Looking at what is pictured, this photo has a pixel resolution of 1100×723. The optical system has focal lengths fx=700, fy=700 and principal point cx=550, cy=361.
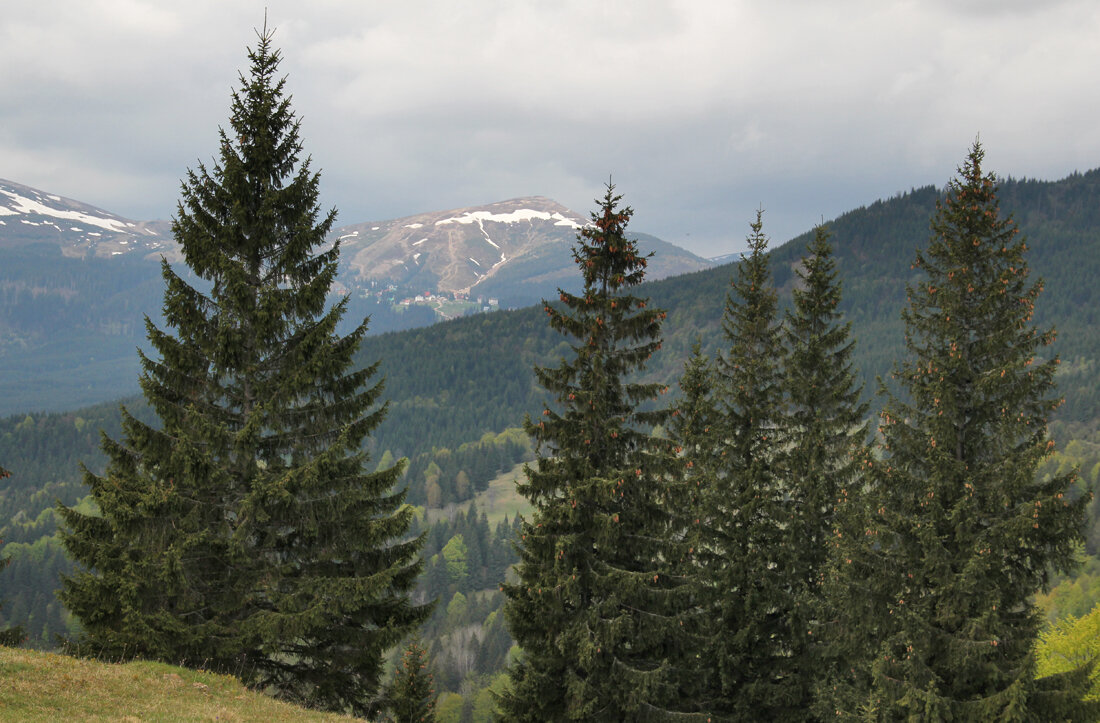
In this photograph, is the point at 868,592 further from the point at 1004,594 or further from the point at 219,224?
the point at 219,224

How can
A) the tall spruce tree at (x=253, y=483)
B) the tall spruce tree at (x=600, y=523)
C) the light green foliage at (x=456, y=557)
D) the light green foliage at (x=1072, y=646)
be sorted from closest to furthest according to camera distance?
the tall spruce tree at (x=253, y=483), the tall spruce tree at (x=600, y=523), the light green foliage at (x=1072, y=646), the light green foliage at (x=456, y=557)

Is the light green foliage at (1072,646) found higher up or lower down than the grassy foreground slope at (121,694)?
lower down

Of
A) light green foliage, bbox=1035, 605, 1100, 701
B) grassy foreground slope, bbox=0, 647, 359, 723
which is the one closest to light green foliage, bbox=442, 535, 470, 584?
light green foliage, bbox=1035, 605, 1100, 701

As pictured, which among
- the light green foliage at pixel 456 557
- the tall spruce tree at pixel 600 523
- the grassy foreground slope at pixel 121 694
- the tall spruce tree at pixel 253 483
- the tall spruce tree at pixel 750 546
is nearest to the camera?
the grassy foreground slope at pixel 121 694

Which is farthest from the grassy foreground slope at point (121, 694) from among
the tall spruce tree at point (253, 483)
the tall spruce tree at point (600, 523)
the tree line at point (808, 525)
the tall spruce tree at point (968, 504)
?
the tall spruce tree at point (968, 504)

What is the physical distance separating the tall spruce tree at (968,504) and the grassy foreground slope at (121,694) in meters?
13.3

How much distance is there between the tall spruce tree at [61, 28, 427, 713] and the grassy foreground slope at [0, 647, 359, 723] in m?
1.21

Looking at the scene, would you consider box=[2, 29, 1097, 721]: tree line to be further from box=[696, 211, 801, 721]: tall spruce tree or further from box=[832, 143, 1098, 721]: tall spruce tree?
box=[696, 211, 801, 721]: tall spruce tree

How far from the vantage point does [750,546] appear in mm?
22156

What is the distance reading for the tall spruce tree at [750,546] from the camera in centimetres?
2180

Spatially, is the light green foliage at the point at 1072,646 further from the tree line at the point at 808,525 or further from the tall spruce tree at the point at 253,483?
the tall spruce tree at the point at 253,483

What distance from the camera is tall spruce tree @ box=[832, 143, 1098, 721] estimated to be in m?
16.0

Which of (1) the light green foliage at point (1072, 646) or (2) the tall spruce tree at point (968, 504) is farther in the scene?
(1) the light green foliage at point (1072, 646)

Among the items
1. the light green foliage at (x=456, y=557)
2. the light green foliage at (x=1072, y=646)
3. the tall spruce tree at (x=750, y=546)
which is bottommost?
the light green foliage at (x=456, y=557)
